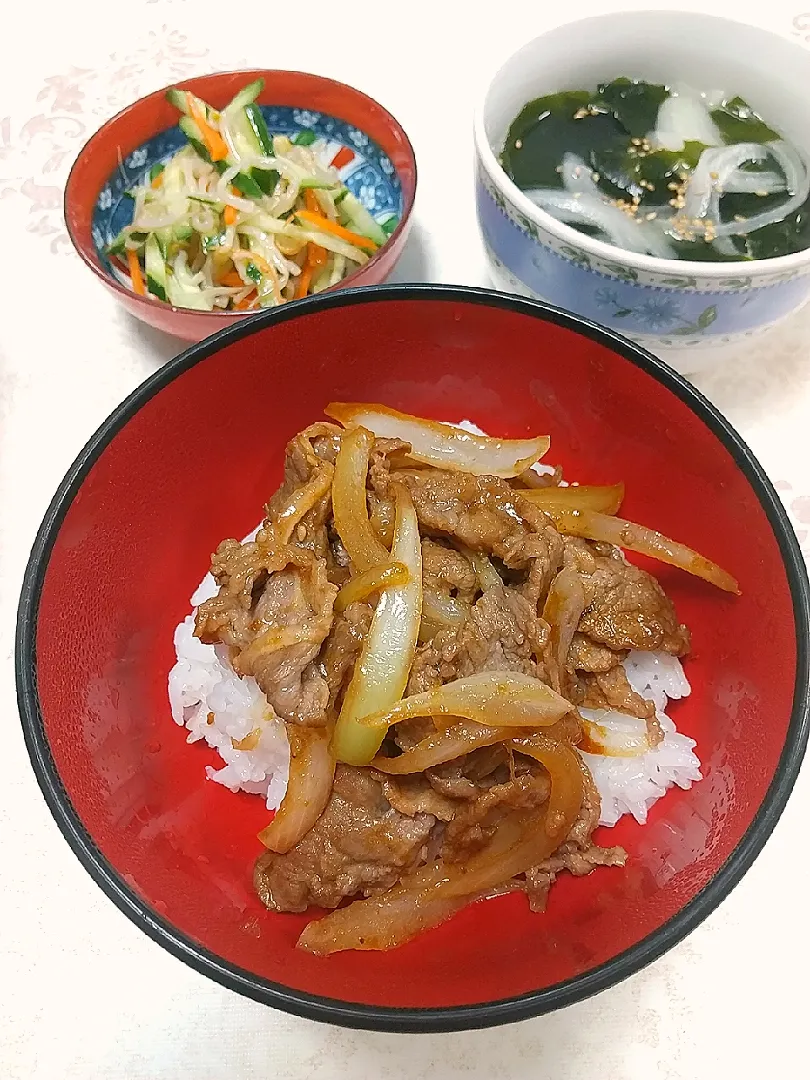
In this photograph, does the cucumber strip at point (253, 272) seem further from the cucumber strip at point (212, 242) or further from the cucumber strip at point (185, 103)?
the cucumber strip at point (185, 103)

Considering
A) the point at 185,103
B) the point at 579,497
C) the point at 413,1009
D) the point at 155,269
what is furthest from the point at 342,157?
the point at 413,1009

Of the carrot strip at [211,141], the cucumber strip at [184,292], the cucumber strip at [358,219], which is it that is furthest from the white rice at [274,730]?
the carrot strip at [211,141]

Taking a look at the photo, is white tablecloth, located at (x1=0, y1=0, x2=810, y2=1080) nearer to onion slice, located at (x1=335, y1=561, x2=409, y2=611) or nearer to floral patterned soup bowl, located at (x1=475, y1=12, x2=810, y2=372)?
floral patterned soup bowl, located at (x1=475, y1=12, x2=810, y2=372)

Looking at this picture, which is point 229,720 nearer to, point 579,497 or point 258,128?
point 579,497

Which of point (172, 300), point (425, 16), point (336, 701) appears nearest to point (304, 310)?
point (172, 300)

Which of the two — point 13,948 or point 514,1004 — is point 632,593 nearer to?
point 514,1004

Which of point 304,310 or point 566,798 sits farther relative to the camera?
point 304,310
